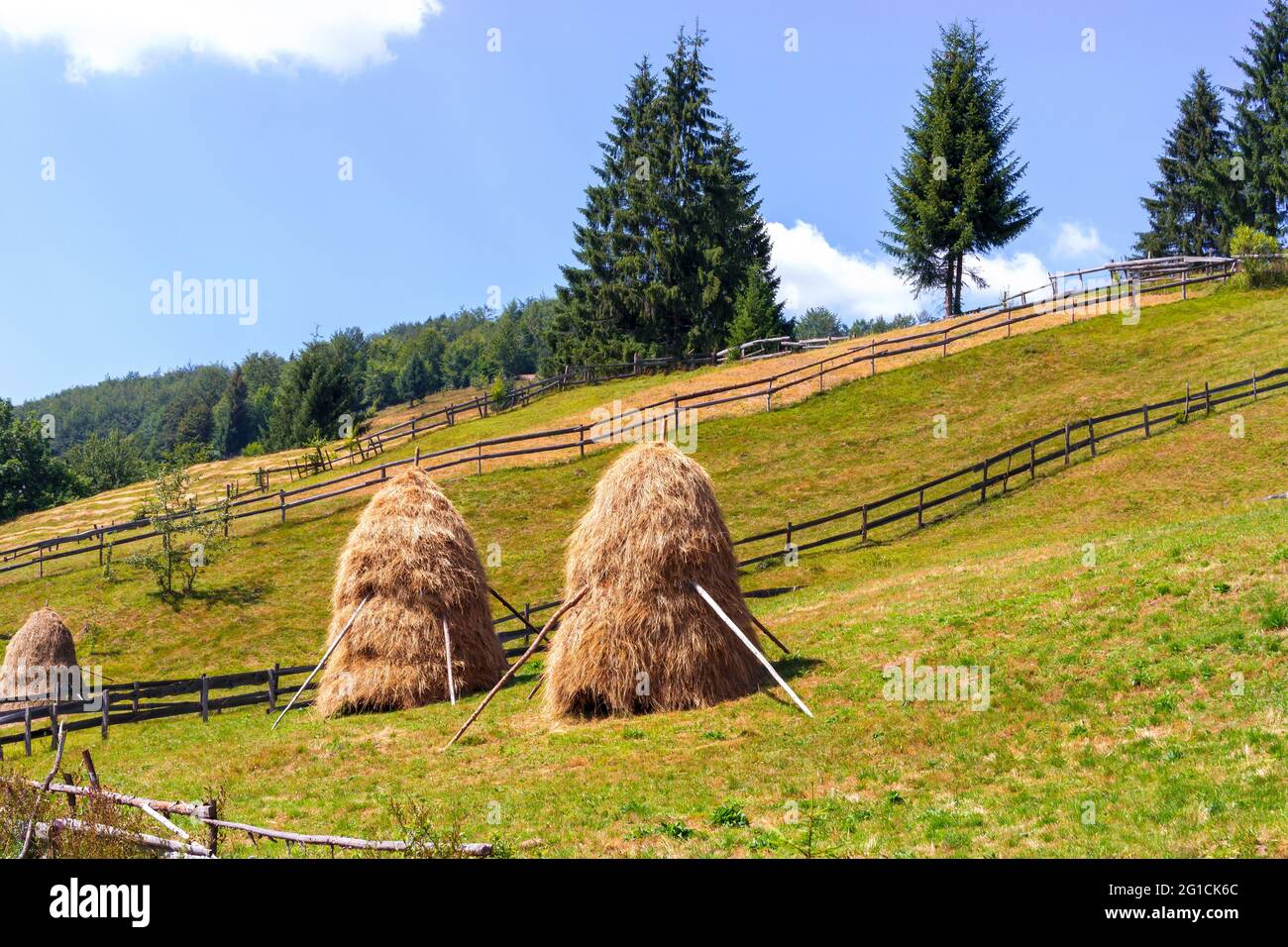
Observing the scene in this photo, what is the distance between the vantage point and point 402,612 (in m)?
19.5

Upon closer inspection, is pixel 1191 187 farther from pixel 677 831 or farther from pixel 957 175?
pixel 677 831

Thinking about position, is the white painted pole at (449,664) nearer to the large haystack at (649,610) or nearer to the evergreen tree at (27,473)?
the large haystack at (649,610)

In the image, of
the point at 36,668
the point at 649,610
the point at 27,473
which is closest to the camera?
the point at 649,610

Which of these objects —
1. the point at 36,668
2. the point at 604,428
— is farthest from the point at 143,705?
the point at 604,428

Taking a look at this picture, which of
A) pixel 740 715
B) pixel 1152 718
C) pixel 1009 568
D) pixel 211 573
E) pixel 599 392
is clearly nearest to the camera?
pixel 1152 718

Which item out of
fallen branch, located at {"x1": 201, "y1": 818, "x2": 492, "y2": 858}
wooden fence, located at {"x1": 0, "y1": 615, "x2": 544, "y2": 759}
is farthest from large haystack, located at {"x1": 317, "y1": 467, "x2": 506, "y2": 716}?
fallen branch, located at {"x1": 201, "y1": 818, "x2": 492, "y2": 858}

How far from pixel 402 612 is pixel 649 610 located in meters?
6.34

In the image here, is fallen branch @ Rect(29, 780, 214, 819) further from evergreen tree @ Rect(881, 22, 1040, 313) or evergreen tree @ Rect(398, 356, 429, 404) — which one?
evergreen tree @ Rect(398, 356, 429, 404)

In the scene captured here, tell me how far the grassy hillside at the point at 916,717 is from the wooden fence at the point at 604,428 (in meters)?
7.25

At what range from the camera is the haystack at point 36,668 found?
2566 cm

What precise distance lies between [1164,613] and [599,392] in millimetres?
48556
